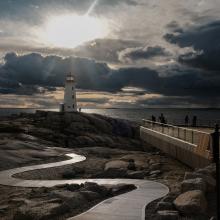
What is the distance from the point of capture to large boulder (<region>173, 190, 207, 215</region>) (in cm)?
1331

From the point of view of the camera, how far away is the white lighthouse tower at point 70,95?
246ft

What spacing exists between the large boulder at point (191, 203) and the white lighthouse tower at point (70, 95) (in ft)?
199

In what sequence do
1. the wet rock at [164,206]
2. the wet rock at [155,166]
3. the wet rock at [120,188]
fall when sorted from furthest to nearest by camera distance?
the wet rock at [155,166] → the wet rock at [120,188] → the wet rock at [164,206]

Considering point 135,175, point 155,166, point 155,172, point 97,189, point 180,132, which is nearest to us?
point 97,189

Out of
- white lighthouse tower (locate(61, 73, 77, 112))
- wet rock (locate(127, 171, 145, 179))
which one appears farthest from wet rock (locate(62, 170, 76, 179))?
white lighthouse tower (locate(61, 73, 77, 112))

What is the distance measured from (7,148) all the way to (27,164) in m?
4.06

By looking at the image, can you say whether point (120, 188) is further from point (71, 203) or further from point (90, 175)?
point (90, 175)

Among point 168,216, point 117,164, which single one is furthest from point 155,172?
point 168,216

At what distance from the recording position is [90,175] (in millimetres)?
24547

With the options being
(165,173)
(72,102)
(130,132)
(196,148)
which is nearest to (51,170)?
(165,173)

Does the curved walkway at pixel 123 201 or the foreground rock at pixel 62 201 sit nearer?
the curved walkway at pixel 123 201

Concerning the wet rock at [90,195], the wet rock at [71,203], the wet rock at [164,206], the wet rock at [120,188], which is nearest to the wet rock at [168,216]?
the wet rock at [164,206]

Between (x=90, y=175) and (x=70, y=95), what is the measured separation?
173ft

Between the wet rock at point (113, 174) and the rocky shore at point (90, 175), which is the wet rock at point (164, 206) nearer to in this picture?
the rocky shore at point (90, 175)
